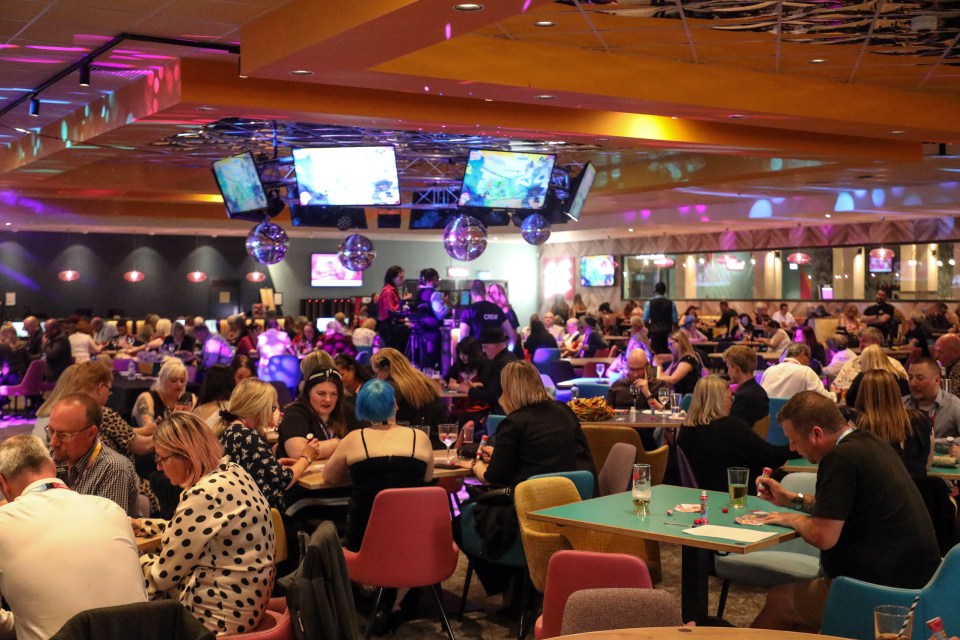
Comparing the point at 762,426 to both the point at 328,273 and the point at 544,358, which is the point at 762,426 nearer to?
the point at 544,358

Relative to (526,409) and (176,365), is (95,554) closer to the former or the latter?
(526,409)

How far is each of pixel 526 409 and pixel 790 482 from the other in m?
1.31

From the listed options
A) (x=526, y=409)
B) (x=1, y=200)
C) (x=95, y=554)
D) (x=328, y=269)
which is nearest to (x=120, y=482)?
(x=95, y=554)

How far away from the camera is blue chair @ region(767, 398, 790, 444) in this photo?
7885 mm

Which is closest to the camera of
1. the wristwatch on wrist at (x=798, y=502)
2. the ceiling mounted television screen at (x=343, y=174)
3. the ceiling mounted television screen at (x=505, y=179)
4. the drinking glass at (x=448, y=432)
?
the wristwatch on wrist at (x=798, y=502)

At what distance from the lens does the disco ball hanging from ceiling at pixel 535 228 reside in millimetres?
12664

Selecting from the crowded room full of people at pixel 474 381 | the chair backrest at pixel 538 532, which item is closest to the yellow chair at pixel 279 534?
the crowded room full of people at pixel 474 381

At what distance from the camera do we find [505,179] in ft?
38.0

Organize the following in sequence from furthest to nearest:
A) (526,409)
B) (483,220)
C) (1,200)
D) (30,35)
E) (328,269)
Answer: (328,269) → (1,200) → (483,220) → (30,35) → (526,409)

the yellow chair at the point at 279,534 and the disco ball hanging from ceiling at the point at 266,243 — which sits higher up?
the disco ball hanging from ceiling at the point at 266,243

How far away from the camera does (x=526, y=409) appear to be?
17.4 ft

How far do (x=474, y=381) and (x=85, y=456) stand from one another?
4.82 m

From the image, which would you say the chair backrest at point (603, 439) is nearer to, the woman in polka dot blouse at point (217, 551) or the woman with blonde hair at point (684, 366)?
the woman with blonde hair at point (684, 366)

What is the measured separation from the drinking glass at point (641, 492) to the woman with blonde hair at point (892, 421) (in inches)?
55.1
